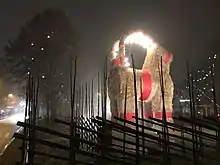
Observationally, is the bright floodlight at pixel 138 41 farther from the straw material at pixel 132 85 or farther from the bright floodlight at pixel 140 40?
the straw material at pixel 132 85

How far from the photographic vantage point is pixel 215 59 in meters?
23.6

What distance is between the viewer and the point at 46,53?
23.4m

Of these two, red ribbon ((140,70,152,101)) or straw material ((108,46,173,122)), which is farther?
red ribbon ((140,70,152,101))

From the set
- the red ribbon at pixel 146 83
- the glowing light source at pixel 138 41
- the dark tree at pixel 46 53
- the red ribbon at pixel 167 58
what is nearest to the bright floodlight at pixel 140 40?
the glowing light source at pixel 138 41

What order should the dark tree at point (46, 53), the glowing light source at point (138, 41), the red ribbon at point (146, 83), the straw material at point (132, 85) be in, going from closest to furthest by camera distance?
1. the straw material at point (132, 85)
2. the red ribbon at point (146, 83)
3. the glowing light source at point (138, 41)
4. the dark tree at point (46, 53)

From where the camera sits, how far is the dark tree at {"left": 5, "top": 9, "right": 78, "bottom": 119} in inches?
910

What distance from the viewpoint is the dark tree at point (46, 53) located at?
2312 centimetres

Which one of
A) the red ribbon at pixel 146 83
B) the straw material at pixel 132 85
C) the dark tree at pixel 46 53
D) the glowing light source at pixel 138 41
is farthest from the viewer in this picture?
the dark tree at pixel 46 53

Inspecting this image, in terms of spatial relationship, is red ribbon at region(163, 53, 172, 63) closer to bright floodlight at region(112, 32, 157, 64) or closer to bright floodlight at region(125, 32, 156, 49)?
bright floodlight at region(112, 32, 157, 64)

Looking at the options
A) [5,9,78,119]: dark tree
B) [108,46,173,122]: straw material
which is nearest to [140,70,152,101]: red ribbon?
[108,46,173,122]: straw material

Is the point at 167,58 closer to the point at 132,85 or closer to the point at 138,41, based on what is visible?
the point at 138,41

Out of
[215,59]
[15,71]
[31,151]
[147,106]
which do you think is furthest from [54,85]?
[31,151]

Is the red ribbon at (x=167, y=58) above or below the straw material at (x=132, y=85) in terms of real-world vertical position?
above

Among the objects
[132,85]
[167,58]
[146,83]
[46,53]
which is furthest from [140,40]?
[46,53]
